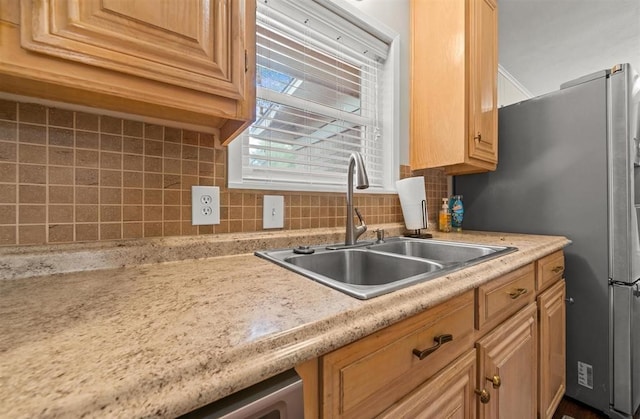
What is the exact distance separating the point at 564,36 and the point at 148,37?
3056 mm

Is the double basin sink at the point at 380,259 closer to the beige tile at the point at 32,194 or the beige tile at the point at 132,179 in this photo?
the beige tile at the point at 132,179

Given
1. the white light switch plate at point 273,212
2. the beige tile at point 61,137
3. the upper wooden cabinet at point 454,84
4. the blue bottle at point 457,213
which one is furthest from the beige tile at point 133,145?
the blue bottle at point 457,213

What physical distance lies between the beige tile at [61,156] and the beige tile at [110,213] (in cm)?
14

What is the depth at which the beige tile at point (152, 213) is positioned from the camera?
2.67 feet

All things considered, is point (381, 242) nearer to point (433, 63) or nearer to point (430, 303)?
point (430, 303)

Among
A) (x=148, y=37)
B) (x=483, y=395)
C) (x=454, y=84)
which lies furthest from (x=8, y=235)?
(x=454, y=84)

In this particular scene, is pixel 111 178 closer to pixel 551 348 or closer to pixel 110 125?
pixel 110 125

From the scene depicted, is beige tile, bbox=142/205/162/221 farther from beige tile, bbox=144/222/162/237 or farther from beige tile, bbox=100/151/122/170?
beige tile, bbox=100/151/122/170

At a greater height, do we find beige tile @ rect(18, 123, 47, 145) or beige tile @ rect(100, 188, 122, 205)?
beige tile @ rect(18, 123, 47, 145)

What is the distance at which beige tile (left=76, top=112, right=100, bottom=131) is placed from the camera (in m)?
0.73

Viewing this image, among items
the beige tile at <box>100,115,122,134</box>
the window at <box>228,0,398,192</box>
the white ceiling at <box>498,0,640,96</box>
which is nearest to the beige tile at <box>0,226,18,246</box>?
the beige tile at <box>100,115,122,134</box>

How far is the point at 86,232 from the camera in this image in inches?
28.9

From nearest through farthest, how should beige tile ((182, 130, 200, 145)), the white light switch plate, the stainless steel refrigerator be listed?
beige tile ((182, 130, 200, 145))
the white light switch plate
the stainless steel refrigerator

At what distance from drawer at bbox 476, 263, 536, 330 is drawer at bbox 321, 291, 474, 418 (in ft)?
0.36
